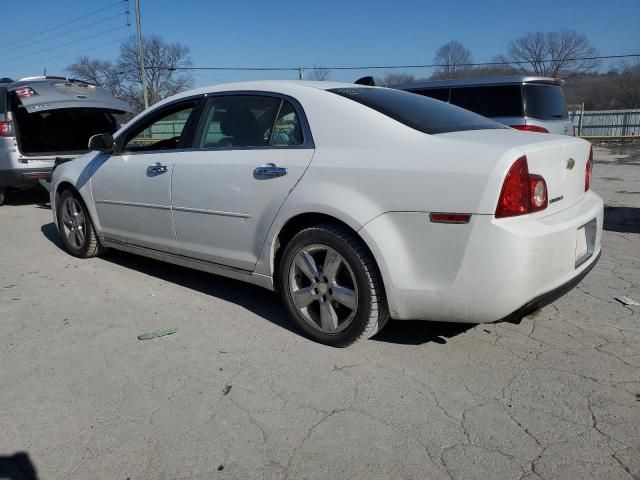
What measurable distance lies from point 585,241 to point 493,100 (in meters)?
5.73

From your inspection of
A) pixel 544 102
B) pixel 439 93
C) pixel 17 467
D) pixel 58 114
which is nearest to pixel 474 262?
pixel 17 467

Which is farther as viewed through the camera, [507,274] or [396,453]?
[507,274]

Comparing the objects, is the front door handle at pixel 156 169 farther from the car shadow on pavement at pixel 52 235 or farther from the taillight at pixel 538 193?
the taillight at pixel 538 193

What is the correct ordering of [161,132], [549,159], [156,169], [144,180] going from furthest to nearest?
[161,132] < [144,180] < [156,169] < [549,159]

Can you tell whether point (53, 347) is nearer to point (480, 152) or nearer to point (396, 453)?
point (396, 453)

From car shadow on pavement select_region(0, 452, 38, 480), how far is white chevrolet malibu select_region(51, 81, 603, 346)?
1.61 metres

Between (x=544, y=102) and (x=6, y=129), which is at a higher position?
(x=6, y=129)

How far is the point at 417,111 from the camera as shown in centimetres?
331

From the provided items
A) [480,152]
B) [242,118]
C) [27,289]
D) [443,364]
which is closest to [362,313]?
[443,364]

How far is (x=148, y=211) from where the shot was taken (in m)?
4.21

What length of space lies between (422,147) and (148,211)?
94.3 inches

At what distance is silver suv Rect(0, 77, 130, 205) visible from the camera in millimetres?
7797

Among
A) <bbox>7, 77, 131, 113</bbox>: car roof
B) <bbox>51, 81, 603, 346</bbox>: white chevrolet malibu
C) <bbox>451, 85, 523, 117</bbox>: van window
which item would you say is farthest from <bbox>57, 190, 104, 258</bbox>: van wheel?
<bbox>451, 85, 523, 117</bbox>: van window

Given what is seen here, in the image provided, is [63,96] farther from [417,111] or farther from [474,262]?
[474,262]
